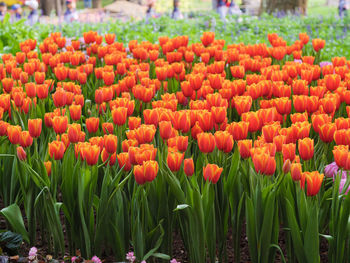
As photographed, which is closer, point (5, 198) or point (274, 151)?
point (274, 151)

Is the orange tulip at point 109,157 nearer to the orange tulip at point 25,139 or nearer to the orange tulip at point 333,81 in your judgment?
the orange tulip at point 25,139

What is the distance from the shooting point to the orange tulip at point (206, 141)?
245cm

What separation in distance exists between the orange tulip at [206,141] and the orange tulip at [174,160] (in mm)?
154

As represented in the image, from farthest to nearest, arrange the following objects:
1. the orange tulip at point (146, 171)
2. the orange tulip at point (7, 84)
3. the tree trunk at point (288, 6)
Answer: the tree trunk at point (288, 6)
the orange tulip at point (7, 84)
the orange tulip at point (146, 171)

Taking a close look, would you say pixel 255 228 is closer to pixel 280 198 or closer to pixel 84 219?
pixel 280 198

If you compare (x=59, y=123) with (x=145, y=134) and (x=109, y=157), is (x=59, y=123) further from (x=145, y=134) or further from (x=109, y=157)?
(x=145, y=134)

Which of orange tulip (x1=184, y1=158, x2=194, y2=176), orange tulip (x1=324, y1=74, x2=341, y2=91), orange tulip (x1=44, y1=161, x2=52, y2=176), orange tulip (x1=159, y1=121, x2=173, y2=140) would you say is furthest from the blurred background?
orange tulip (x1=184, y1=158, x2=194, y2=176)

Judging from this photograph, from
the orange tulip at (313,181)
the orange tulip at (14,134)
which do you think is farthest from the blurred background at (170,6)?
the orange tulip at (313,181)

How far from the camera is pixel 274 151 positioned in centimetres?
233

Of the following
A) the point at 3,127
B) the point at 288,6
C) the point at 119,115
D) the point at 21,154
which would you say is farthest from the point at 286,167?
the point at 288,6

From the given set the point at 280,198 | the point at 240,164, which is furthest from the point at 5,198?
the point at 280,198

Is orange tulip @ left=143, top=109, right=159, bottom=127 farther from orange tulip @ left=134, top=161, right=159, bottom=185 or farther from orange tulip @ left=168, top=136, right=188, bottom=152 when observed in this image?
orange tulip @ left=134, top=161, right=159, bottom=185

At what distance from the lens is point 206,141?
2.45 m

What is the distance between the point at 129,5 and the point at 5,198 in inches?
1151
